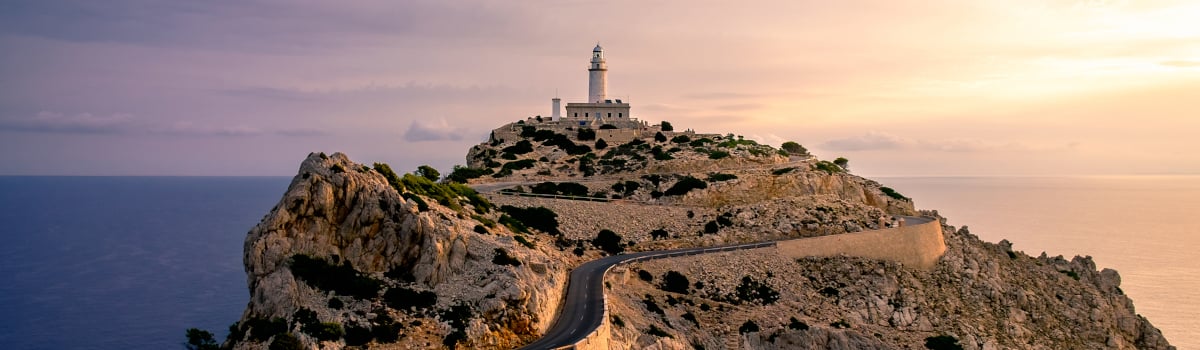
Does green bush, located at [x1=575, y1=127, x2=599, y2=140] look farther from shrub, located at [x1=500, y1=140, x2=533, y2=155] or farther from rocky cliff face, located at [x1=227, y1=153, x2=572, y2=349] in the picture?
rocky cliff face, located at [x1=227, y1=153, x2=572, y2=349]

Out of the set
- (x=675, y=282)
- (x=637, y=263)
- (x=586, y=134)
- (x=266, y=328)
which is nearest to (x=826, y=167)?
(x=586, y=134)

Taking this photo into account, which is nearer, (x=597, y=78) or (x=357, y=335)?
(x=357, y=335)

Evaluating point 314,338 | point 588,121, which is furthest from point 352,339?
point 588,121

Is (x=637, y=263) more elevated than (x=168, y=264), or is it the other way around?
(x=637, y=263)

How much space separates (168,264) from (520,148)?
1495 inches

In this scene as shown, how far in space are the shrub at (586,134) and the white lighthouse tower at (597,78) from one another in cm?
548

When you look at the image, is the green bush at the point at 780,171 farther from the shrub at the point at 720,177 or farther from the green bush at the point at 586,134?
the green bush at the point at 586,134

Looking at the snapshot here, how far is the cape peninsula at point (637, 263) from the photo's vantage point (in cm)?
2739

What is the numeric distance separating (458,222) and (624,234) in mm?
15539

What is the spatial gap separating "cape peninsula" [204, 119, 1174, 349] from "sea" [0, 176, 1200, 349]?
19.0 metres

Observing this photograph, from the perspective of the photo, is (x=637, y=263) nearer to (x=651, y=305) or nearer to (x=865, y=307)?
(x=651, y=305)

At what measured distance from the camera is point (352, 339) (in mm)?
25000

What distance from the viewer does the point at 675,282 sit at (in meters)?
41.0

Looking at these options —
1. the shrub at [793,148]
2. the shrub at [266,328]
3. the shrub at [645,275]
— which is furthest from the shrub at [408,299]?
the shrub at [793,148]
